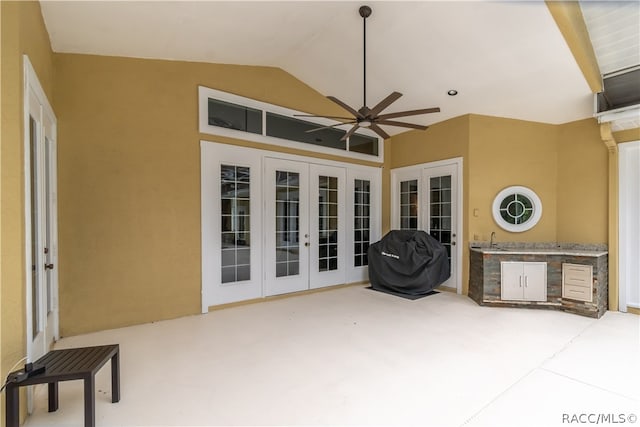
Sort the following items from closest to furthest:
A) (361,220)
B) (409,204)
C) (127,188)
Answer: (127,188)
(361,220)
(409,204)

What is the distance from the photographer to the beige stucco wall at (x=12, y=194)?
6.32 ft

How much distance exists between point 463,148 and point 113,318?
17.9 feet

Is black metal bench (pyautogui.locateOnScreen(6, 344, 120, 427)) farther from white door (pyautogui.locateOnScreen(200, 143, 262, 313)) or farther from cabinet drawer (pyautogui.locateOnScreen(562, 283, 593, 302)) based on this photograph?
cabinet drawer (pyautogui.locateOnScreen(562, 283, 593, 302))

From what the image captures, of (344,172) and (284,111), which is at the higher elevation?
(284,111)

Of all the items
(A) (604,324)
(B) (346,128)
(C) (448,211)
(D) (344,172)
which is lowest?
(A) (604,324)

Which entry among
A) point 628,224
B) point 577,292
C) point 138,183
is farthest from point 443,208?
point 138,183

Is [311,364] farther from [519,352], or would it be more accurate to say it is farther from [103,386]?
[519,352]

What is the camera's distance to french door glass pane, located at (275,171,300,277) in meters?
5.09

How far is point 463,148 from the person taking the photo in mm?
5273

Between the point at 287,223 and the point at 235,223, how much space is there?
2.86 ft

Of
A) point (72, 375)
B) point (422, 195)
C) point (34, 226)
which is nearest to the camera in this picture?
point (72, 375)

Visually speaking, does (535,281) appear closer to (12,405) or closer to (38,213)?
(12,405)

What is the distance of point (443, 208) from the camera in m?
5.67

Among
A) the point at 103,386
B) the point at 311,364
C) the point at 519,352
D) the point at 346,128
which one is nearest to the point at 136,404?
the point at 103,386
